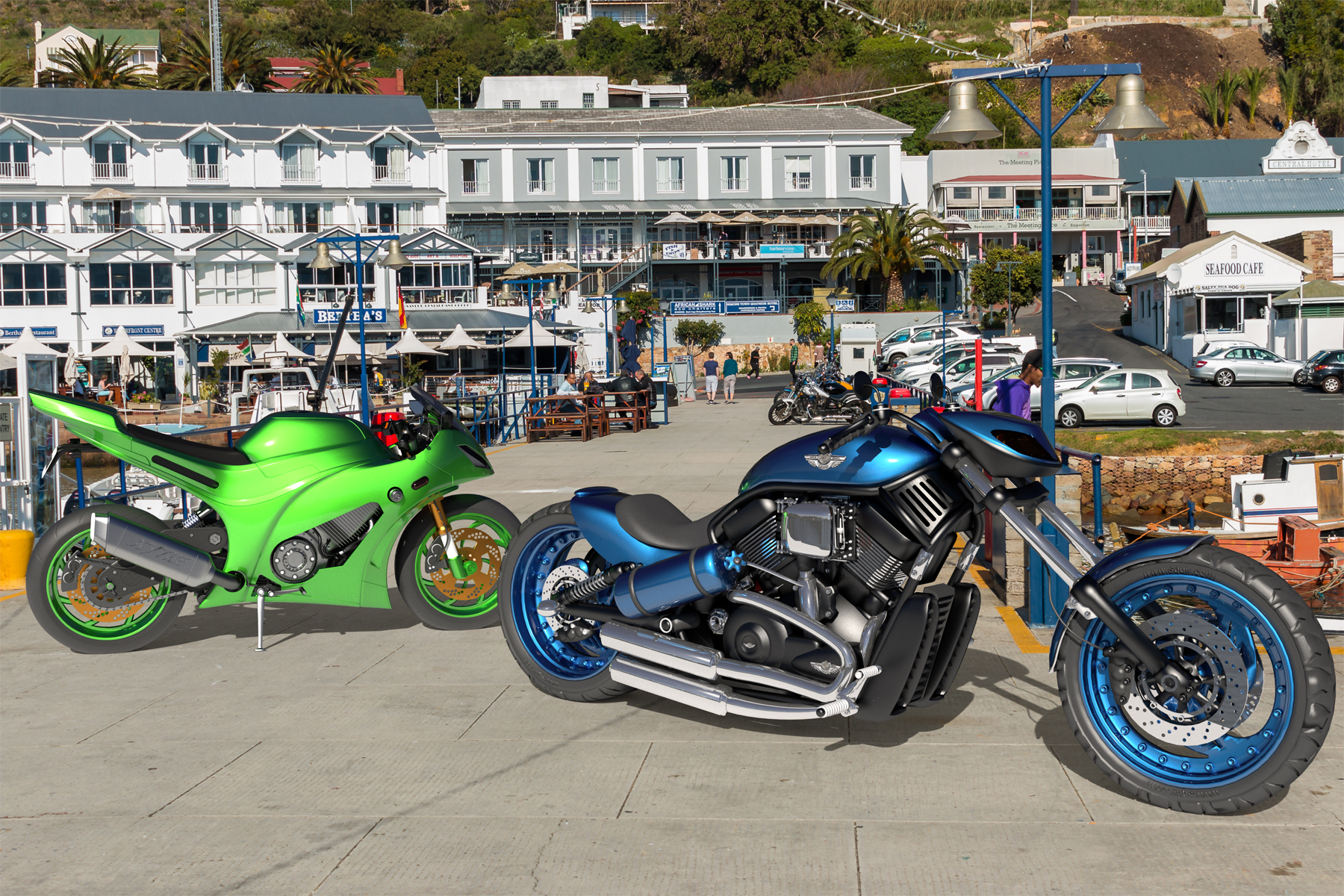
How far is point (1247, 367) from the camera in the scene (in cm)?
3672

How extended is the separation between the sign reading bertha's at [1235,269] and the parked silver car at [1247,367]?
8696mm

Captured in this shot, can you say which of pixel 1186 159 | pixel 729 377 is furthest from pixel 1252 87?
pixel 729 377

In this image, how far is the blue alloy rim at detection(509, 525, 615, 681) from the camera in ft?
18.9

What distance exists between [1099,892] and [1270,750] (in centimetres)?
85

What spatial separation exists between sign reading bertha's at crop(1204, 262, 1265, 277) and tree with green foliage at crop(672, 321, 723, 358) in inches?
786

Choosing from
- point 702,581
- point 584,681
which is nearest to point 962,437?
point 702,581

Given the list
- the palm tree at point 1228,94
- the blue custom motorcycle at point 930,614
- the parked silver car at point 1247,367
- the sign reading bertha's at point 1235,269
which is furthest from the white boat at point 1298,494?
the palm tree at point 1228,94

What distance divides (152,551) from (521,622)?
2.11 meters

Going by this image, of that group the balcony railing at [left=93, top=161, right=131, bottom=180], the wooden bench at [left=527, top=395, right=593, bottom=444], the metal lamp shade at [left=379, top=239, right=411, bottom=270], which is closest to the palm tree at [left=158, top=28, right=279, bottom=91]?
the balcony railing at [left=93, top=161, right=131, bottom=180]

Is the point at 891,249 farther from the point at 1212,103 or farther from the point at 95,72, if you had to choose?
the point at 1212,103

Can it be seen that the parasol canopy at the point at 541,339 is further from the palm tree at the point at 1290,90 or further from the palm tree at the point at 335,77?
the palm tree at the point at 1290,90

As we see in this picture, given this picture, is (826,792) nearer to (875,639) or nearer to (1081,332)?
(875,639)

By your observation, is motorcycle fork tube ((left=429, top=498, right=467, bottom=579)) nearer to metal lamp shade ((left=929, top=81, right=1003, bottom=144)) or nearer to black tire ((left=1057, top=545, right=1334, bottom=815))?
black tire ((left=1057, top=545, right=1334, bottom=815))

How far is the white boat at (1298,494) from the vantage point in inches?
504
